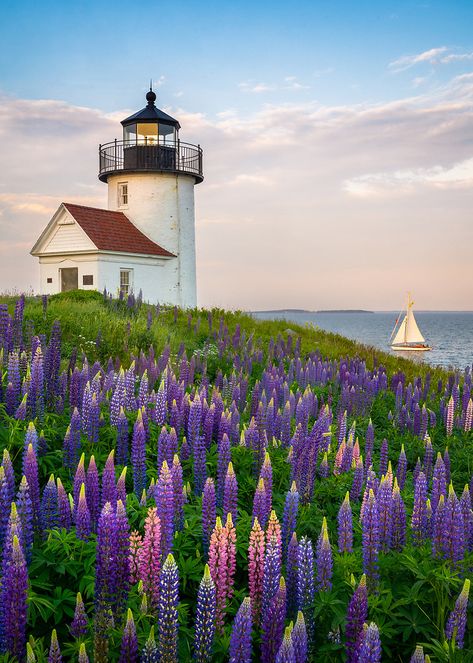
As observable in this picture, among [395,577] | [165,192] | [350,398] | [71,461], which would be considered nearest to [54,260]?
[165,192]

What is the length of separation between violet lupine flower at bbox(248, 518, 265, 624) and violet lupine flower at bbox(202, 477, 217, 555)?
2.15ft

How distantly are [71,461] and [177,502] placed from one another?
1.76 metres

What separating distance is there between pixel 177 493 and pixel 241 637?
178 cm

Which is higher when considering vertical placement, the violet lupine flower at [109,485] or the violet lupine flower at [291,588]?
the violet lupine flower at [109,485]

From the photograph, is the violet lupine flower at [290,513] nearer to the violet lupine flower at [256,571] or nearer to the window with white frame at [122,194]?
the violet lupine flower at [256,571]

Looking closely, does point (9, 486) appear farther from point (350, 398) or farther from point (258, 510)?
point (350, 398)

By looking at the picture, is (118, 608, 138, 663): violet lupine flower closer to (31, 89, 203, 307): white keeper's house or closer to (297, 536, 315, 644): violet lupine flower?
(297, 536, 315, 644): violet lupine flower

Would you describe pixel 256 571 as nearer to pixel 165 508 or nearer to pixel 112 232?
pixel 165 508

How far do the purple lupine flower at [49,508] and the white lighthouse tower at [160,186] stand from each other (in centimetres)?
3253

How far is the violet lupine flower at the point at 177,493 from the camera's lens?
4707 millimetres

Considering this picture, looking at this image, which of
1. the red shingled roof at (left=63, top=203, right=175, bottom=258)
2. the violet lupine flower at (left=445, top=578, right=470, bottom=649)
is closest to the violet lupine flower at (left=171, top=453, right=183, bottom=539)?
the violet lupine flower at (left=445, top=578, right=470, bottom=649)

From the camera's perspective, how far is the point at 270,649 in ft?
11.2

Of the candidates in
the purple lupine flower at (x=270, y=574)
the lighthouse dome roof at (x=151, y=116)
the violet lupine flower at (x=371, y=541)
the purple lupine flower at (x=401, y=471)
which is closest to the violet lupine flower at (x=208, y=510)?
the purple lupine flower at (x=270, y=574)

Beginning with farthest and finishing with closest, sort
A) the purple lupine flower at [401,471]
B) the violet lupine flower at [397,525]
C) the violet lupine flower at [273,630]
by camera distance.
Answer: the purple lupine flower at [401,471] < the violet lupine flower at [397,525] < the violet lupine flower at [273,630]
